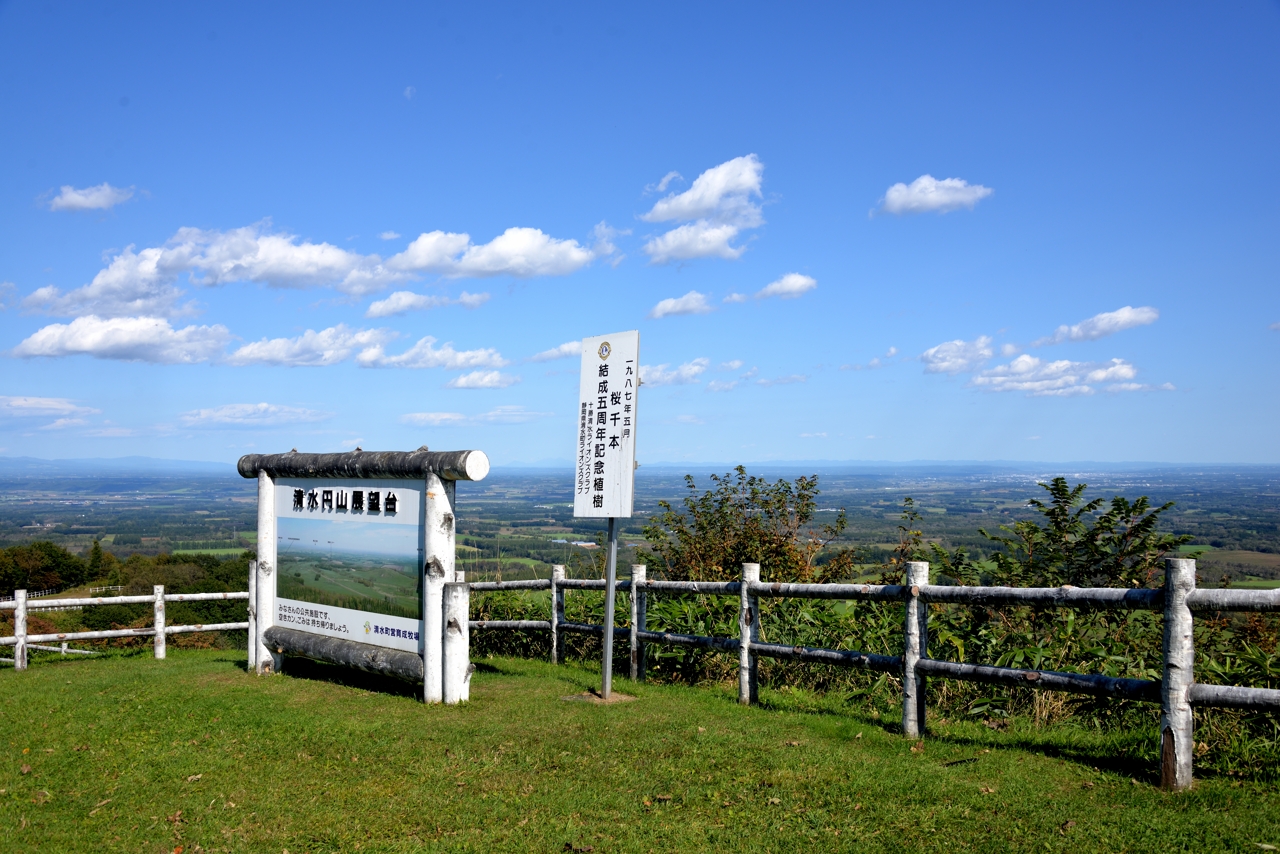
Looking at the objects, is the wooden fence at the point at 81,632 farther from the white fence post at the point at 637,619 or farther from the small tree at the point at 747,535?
the small tree at the point at 747,535

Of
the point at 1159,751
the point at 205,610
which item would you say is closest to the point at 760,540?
the point at 1159,751

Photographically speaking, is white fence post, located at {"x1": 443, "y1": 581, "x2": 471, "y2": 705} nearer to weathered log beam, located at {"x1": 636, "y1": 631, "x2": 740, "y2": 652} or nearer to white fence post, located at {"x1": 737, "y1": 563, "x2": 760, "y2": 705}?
weathered log beam, located at {"x1": 636, "y1": 631, "x2": 740, "y2": 652}

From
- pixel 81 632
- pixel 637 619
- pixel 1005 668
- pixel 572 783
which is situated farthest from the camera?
pixel 81 632

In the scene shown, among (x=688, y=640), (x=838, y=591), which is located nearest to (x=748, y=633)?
(x=688, y=640)

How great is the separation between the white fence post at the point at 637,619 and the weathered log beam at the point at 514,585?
5.30 ft

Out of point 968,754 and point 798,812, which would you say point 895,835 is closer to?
point 798,812

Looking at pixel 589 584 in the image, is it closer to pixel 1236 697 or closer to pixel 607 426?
pixel 607 426

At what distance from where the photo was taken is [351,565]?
29.0ft

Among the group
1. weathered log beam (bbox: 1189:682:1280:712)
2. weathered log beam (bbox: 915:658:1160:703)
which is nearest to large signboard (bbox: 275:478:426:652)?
weathered log beam (bbox: 915:658:1160:703)

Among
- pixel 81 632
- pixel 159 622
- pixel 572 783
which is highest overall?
pixel 572 783

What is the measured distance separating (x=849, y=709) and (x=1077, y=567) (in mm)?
2667

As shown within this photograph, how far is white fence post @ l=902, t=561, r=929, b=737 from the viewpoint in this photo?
21.3ft

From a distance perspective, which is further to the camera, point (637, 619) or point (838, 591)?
point (637, 619)

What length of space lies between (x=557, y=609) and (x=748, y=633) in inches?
124
